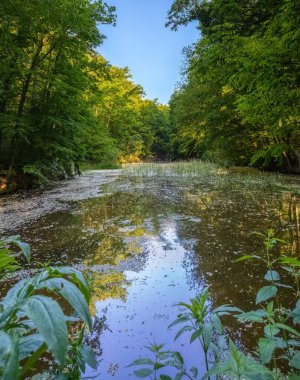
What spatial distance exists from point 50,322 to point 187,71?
1141cm

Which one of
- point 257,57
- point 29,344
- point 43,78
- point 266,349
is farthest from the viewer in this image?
point 43,78

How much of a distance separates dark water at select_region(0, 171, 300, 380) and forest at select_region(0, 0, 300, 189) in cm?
137

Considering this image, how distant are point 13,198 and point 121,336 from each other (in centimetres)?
758

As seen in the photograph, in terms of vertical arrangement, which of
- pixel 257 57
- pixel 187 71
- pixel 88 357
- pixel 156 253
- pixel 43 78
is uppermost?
pixel 187 71

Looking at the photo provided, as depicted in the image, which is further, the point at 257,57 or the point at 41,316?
the point at 257,57

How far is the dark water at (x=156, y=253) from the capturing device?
80.4 inches

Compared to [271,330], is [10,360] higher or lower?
higher

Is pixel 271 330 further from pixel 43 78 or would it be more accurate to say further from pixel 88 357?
pixel 43 78

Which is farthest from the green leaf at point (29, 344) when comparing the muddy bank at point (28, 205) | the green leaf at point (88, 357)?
the muddy bank at point (28, 205)

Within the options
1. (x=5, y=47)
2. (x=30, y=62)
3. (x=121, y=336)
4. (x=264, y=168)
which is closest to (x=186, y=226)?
(x=121, y=336)

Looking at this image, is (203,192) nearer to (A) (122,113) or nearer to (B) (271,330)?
(B) (271,330)

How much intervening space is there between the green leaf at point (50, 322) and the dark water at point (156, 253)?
139 centimetres

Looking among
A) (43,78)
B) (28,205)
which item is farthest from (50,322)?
(43,78)

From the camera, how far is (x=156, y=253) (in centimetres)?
371
